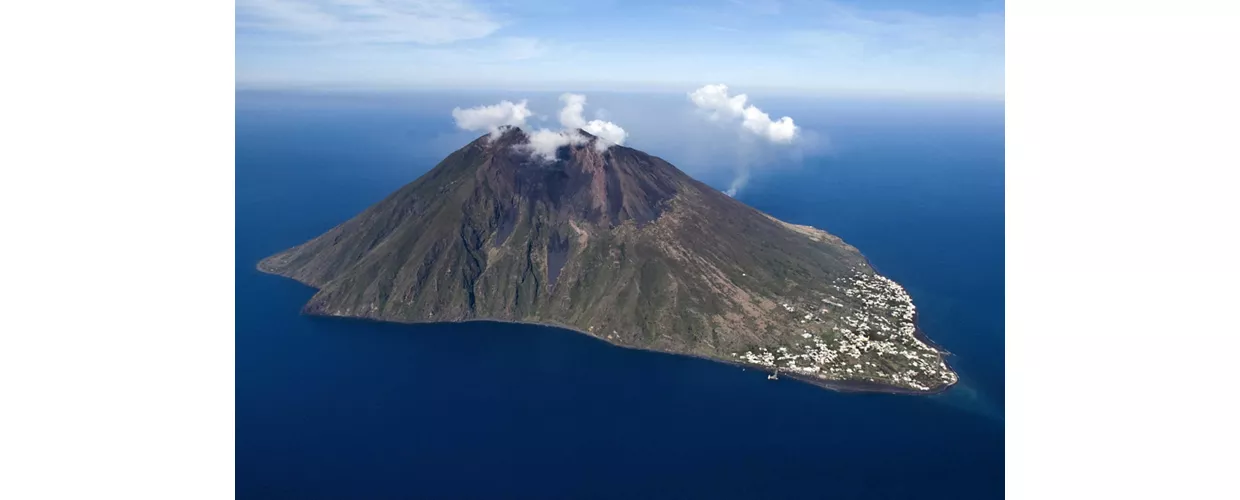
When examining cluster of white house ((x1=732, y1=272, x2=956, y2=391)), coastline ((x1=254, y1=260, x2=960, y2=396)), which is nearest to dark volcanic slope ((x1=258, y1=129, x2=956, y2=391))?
cluster of white house ((x1=732, y1=272, x2=956, y2=391))

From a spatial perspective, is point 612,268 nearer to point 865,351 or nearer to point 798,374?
point 798,374

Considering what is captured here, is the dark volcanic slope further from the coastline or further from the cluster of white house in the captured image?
the coastline

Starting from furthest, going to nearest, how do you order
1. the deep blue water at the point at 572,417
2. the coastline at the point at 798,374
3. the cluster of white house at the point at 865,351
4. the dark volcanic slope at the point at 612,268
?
1. the dark volcanic slope at the point at 612,268
2. the cluster of white house at the point at 865,351
3. the coastline at the point at 798,374
4. the deep blue water at the point at 572,417

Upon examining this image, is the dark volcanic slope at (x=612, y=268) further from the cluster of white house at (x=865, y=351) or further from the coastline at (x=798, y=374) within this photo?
the coastline at (x=798, y=374)

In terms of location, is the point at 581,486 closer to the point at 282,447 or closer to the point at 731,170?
the point at 282,447

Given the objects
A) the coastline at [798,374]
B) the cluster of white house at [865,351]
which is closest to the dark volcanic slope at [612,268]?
the cluster of white house at [865,351]

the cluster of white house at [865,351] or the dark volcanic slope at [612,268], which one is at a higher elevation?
the dark volcanic slope at [612,268]

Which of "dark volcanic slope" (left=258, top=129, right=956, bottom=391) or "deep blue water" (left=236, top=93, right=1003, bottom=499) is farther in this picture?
"dark volcanic slope" (left=258, top=129, right=956, bottom=391)
